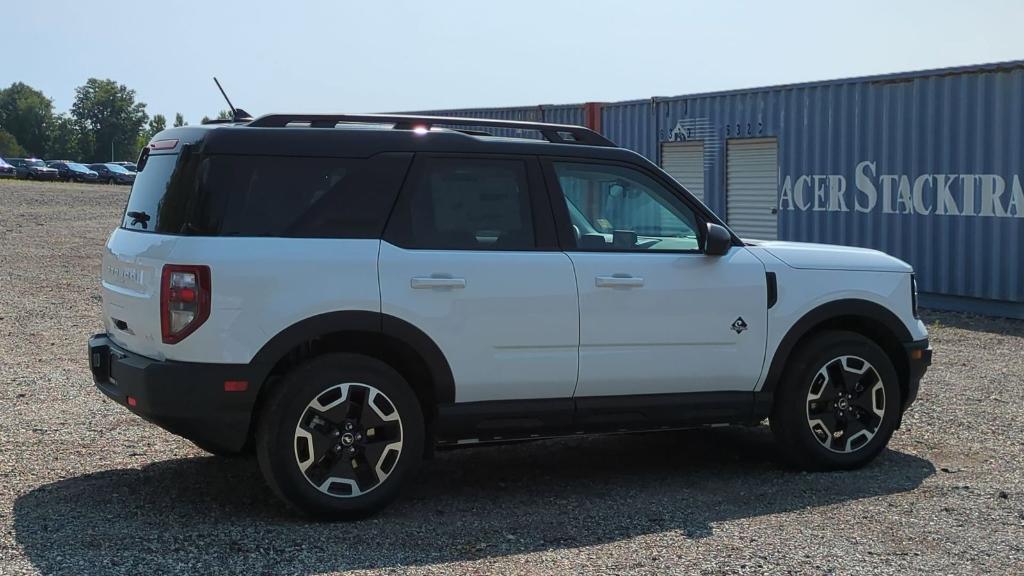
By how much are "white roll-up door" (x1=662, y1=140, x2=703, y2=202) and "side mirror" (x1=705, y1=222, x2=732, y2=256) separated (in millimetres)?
13842

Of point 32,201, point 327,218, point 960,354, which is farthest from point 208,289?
point 32,201

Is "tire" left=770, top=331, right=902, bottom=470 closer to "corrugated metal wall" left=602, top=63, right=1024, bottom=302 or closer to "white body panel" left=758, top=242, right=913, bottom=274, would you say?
"white body panel" left=758, top=242, right=913, bottom=274

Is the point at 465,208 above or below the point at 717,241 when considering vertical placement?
above

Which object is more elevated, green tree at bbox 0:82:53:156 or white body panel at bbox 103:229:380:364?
green tree at bbox 0:82:53:156

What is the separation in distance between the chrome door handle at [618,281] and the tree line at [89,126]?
141m

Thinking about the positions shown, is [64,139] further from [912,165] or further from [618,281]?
[618,281]

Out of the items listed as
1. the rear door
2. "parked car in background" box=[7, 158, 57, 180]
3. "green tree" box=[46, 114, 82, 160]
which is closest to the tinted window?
the rear door

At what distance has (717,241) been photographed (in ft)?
21.0

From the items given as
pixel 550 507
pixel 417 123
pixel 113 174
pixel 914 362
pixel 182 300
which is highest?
pixel 113 174

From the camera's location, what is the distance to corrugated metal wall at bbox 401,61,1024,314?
1458cm

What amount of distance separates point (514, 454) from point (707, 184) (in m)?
13.4

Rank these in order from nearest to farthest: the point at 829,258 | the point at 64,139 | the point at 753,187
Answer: the point at 829,258, the point at 753,187, the point at 64,139

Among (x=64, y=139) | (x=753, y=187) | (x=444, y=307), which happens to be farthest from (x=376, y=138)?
(x=64, y=139)

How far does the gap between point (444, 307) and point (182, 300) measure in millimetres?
1220
